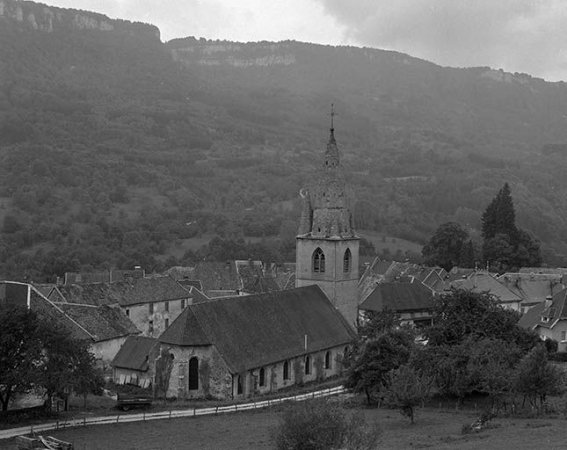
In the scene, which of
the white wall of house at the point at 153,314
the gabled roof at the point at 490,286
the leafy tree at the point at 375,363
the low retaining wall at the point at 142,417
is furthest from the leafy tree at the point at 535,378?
the gabled roof at the point at 490,286

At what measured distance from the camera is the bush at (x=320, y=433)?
86.4 ft

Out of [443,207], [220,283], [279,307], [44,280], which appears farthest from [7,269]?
[443,207]

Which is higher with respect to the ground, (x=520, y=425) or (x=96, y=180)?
(x=96, y=180)

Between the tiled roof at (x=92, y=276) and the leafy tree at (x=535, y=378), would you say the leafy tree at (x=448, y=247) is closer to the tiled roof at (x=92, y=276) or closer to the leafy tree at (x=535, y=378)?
the tiled roof at (x=92, y=276)

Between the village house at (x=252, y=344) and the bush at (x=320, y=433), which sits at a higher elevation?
the village house at (x=252, y=344)

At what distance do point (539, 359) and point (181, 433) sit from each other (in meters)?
16.9

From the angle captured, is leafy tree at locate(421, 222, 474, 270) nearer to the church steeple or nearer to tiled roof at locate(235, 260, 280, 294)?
tiled roof at locate(235, 260, 280, 294)

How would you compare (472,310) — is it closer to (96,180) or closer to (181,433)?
(181,433)

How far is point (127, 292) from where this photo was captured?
7038 centimetres

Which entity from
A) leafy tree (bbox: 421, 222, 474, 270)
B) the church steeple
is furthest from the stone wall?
leafy tree (bbox: 421, 222, 474, 270)

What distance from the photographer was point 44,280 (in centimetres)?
10525

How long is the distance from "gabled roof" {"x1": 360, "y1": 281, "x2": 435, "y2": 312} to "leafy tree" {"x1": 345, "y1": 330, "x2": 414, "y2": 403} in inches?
1193

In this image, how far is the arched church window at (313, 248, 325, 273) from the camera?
63.4 meters

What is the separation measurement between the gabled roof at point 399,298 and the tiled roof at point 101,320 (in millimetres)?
25525
